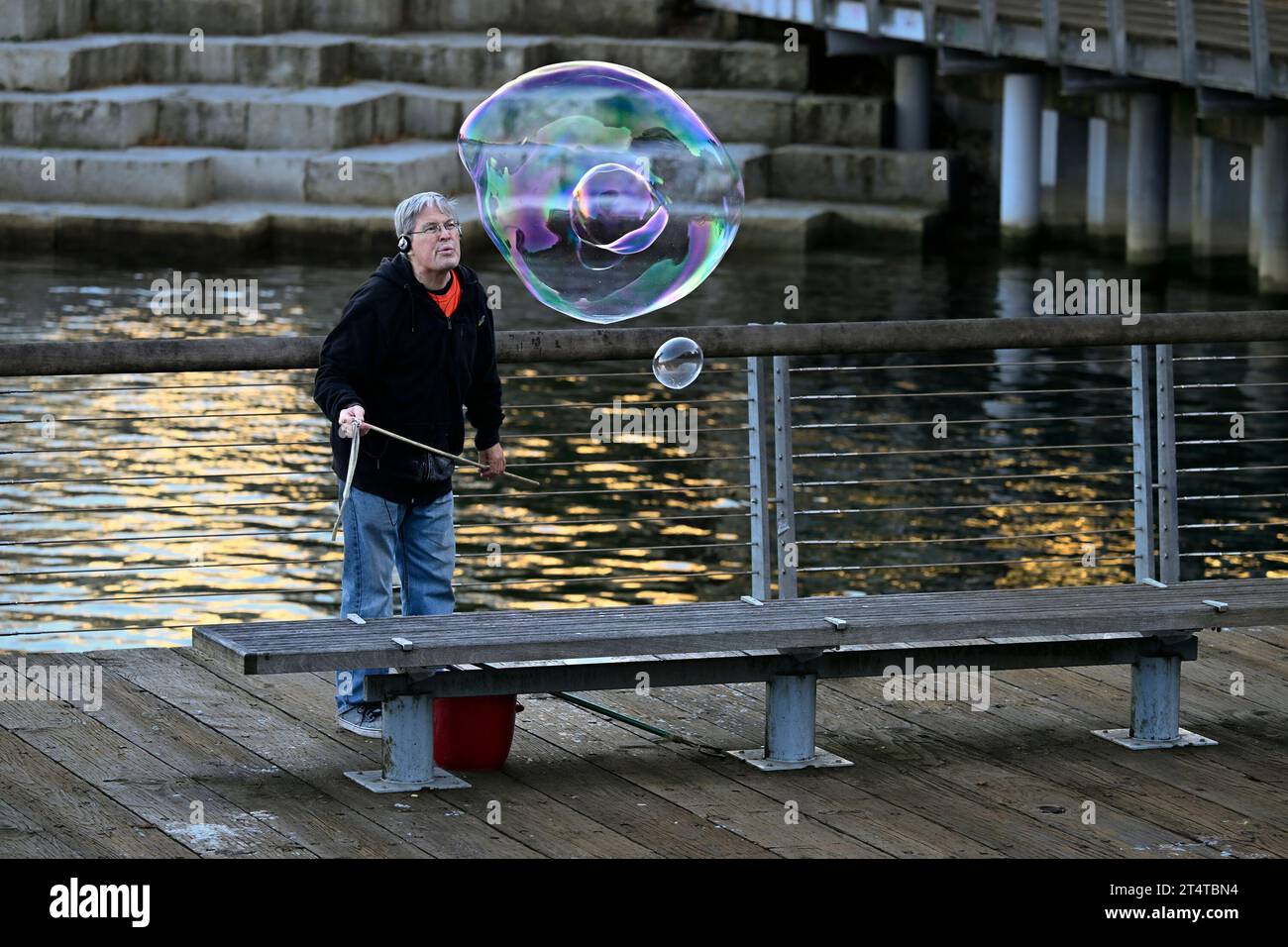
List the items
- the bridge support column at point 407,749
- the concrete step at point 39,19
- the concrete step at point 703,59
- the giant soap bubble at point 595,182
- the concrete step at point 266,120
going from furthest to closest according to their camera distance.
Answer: the concrete step at point 703,59 → the concrete step at point 39,19 → the concrete step at point 266,120 → the giant soap bubble at point 595,182 → the bridge support column at point 407,749

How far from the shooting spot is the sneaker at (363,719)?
270 inches

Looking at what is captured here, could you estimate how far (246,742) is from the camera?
675 cm

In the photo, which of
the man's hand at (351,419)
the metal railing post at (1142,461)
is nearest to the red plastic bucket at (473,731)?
the man's hand at (351,419)

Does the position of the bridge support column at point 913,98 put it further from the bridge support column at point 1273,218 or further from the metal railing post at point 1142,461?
the metal railing post at point 1142,461

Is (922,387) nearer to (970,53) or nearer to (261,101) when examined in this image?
(970,53)

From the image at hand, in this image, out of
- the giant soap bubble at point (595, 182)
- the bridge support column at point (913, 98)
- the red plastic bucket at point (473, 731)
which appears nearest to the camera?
the red plastic bucket at point (473, 731)

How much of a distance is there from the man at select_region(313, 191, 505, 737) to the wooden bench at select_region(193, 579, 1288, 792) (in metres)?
0.30

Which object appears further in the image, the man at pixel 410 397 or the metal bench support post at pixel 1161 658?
the metal bench support post at pixel 1161 658

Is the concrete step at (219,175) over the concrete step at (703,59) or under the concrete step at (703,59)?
under

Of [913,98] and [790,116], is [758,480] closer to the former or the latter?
[790,116]

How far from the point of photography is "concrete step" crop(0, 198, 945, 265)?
27.4 metres

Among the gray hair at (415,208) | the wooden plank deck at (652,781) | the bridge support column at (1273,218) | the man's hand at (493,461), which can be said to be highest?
the bridge support column at (1273,218)

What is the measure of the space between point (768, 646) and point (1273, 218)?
19.9 meters

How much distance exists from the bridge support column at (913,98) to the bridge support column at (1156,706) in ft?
81.8
